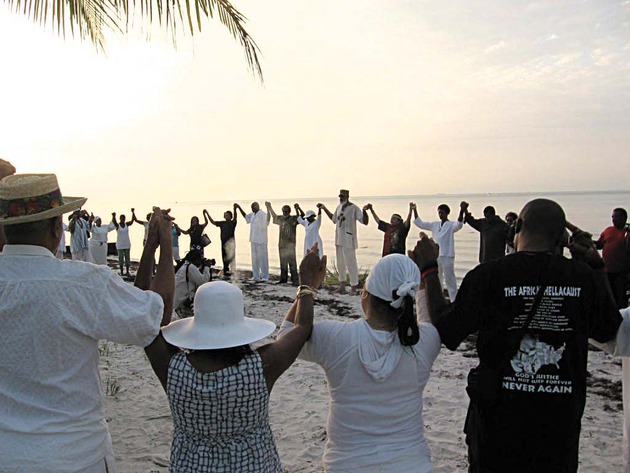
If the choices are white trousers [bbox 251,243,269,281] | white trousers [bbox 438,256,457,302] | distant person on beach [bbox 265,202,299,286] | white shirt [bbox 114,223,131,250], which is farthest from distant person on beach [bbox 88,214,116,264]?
white trousers [bbox 438,256,457,302]

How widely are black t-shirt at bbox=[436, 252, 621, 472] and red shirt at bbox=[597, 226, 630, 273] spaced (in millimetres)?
7559

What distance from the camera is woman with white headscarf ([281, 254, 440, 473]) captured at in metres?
2.27

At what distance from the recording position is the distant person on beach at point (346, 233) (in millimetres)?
12414

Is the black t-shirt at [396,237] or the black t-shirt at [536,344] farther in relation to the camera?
the black t-shirt at [396,237]

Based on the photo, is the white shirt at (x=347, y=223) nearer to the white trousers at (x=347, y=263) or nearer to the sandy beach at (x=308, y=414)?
the white trousers at (x=347, y=263)

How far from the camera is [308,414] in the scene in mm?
5336

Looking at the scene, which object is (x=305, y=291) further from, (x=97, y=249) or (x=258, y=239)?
(x=97, y=249)

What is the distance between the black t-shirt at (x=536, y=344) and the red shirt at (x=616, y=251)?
24.8 feet

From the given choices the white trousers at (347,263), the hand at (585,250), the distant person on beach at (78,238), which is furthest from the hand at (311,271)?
the distant person on beach at (78,238)

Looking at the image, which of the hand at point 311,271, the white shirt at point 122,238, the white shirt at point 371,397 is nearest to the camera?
the white shirt at point 371,397

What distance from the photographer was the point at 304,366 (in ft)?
22.8

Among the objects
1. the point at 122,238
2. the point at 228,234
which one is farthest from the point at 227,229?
the point at 122,238

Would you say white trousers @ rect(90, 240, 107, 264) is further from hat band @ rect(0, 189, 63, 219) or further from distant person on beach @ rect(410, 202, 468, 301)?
hat band @ rect(0, 189, 63, 219)

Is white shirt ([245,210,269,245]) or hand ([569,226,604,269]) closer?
hand ([569,226,604,269])
